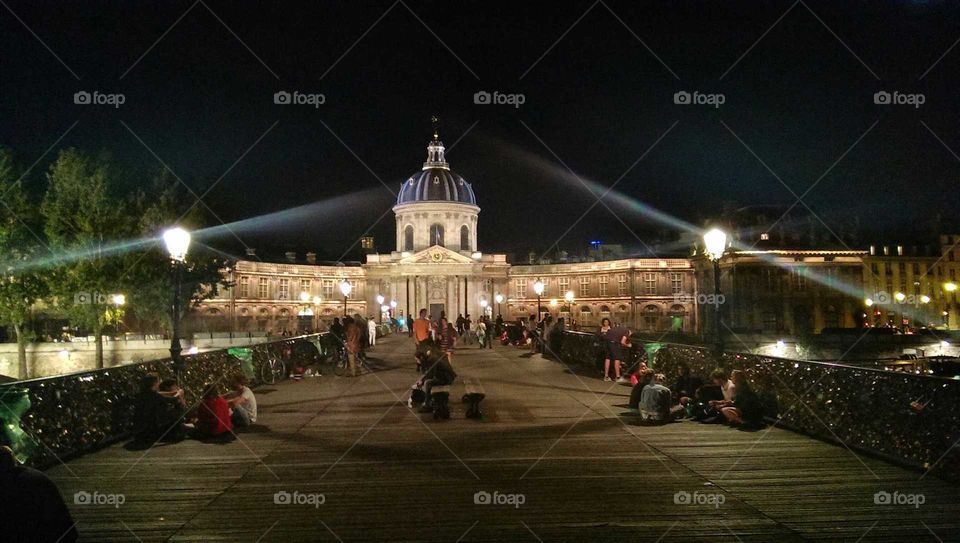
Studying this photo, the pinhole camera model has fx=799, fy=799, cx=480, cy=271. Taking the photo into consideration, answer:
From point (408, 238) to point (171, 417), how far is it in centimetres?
9816

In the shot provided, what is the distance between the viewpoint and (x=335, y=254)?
140 m

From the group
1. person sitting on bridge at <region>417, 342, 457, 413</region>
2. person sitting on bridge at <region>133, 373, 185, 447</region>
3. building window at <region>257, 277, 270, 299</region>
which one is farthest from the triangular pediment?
person sitting on bridge at <region>133, 373, 185, 447</region>

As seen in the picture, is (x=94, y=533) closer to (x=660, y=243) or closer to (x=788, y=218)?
(x=788, y=218)

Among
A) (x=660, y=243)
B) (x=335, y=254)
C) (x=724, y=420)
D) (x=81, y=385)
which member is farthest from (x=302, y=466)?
(x=335, y=254)

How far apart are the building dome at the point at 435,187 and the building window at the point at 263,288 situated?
70.0ft

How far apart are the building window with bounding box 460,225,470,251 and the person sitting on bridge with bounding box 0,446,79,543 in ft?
342

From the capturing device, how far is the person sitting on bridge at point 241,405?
47.9 ft

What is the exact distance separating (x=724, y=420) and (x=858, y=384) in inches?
123

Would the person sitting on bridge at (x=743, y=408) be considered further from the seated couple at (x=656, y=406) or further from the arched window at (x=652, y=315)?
the arched window at (x=652, y=315)

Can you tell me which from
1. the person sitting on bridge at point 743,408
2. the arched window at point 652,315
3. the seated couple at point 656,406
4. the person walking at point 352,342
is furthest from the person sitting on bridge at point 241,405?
the arched window at point 652,315

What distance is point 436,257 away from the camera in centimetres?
10519

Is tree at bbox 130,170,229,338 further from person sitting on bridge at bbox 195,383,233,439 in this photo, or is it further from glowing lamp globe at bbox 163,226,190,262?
person sitting on bridge at bbox 195,383,233,439

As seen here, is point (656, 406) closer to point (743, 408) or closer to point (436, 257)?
point (743, 408)

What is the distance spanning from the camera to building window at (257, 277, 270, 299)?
4114 inches
